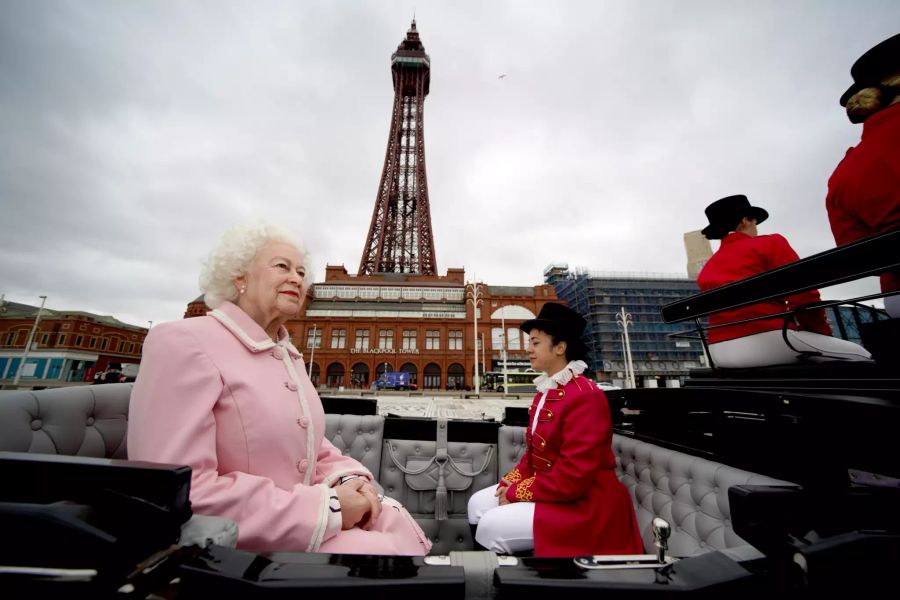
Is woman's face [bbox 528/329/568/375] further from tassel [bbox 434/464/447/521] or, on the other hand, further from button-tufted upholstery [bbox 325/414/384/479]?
button-tufted upholstery [bbox 325/414/384/479]

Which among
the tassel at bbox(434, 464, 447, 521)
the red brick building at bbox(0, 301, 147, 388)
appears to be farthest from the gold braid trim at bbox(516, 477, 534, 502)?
the red brick building at bbox(0, 301, 147, 388)

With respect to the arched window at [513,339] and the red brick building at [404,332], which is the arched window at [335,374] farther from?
the arched window at [513,339]

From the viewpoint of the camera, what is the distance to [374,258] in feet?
147

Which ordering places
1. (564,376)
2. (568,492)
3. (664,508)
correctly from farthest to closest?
(564,376) < (664,508) < (568,492)

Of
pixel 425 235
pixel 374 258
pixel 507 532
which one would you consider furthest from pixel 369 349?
pixel 507 532

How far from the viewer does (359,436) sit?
2984 mm

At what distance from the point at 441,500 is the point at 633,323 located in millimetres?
49476

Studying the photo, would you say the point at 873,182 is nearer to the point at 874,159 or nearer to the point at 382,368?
the point at 874,159

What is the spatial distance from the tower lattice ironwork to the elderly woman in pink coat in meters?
42.4

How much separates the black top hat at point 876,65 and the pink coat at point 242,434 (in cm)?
314

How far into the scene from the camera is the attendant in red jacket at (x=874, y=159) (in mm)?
1587

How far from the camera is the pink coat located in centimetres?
99

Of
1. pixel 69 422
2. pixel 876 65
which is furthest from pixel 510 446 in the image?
pixel 876 65

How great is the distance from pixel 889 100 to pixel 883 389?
1549mm
